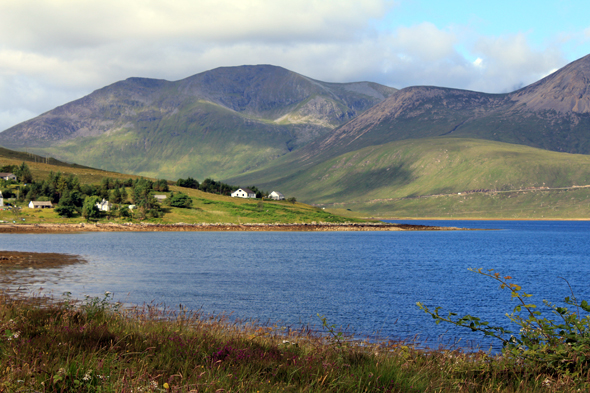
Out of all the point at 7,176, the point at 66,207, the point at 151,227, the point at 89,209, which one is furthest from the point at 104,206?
the point at 7,176

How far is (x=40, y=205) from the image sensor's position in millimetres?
162625

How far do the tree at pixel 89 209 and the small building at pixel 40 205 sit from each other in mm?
13606

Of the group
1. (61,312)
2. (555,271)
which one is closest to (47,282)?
(61,312)

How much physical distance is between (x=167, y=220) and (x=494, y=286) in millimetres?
132972

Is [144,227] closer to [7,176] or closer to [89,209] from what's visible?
[89,209]

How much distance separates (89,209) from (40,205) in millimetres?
19253

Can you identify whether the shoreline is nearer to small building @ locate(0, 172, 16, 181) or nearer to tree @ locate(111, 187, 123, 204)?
tree @ locate(111, 187, 123, 204)

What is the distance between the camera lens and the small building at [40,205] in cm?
16138

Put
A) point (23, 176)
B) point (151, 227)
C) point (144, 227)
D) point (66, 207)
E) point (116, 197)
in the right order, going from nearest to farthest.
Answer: point (66, 207) < point (144, 227) < point (151, 227) < point (116, 197) < point (23, 176)

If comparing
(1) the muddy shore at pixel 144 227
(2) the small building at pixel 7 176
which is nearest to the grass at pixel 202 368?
(1) the muddy shore at pixel 144 227

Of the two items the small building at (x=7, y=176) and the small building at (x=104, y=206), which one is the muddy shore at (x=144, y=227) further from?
the small building at (x=7, y=176)

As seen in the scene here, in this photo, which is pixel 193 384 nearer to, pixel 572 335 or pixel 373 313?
pixel 572 335

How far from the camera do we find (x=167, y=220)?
170250mm

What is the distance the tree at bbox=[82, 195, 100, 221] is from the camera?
157500 mm
